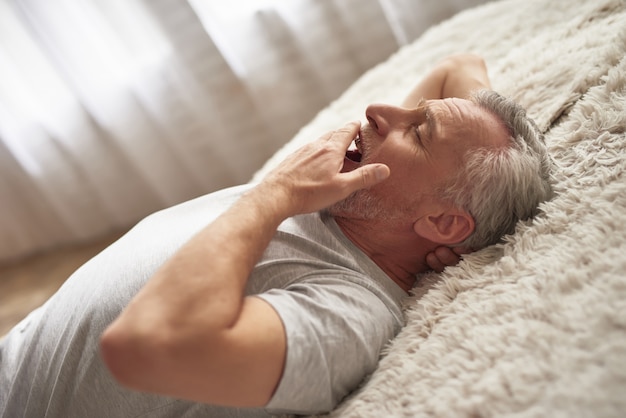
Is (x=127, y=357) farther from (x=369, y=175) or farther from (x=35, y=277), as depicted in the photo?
(x=35, y=277)

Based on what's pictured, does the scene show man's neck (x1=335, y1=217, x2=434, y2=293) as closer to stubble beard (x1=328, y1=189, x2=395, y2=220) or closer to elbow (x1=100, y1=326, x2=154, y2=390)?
stubble beard (x1=328, y1=189, x2=395, y2=220)

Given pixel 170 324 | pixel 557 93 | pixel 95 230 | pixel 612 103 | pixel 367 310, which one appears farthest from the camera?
pixel 95 230

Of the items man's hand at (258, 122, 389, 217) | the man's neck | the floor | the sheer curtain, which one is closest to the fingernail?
man's hand at (258, 122, 389, 217)

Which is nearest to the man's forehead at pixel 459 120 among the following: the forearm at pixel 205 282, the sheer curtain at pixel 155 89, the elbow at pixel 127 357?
the forearm at pixel 205 282

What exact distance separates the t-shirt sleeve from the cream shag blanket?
0.10 ft

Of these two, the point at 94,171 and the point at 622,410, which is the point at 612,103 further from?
the point at 94,171

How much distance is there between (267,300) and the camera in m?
0.73

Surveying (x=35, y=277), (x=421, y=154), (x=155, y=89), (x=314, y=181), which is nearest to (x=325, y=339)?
(x=314, y=181)

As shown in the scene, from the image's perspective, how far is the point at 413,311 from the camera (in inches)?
32.8

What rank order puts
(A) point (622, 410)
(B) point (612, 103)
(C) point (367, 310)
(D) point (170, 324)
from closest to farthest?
(A) point (622, 410) < (D) point (170, 324) < (C) point (367, 310) < (B) point (612, 103)

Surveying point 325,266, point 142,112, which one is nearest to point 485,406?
point 325,266

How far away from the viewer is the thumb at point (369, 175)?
85 cm

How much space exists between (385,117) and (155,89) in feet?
4.52

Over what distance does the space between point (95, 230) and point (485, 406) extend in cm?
217
